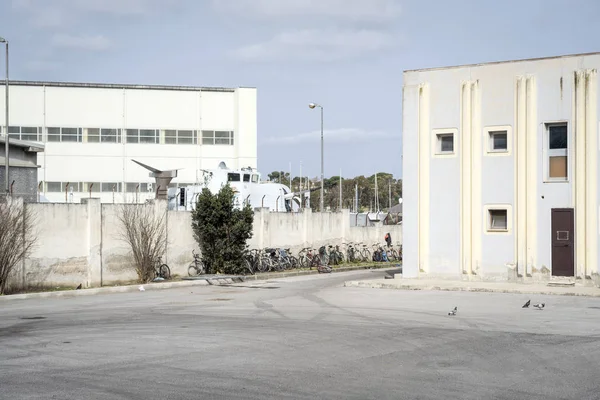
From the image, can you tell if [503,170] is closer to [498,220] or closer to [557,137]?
[498,220]

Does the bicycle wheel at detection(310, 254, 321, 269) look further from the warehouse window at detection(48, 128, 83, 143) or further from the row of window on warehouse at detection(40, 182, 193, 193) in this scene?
the warehouse window at detection(48, 128, 83, 143)

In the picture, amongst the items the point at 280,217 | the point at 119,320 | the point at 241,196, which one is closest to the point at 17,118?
the point at 241,196

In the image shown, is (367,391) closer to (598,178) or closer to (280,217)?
(598,178)

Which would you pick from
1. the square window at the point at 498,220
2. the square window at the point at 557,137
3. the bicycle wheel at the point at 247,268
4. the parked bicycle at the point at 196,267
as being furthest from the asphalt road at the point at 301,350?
the bicycle wheel at the point at 247,268

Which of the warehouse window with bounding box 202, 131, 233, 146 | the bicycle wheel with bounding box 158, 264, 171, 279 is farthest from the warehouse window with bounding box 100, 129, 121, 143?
the bicycle wheel with bounding box 158, 264, 171, 279

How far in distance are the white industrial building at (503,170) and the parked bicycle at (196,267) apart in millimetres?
8213

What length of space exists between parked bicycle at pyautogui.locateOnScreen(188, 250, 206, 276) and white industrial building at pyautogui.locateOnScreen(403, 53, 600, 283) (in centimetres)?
821

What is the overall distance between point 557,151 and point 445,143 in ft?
13.3

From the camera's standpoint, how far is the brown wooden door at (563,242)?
84.1 ft

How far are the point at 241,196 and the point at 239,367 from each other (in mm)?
32022

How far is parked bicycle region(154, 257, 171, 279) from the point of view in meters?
29.0

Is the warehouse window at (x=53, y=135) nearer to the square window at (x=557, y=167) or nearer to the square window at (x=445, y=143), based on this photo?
the square window at (x=445, y=143)

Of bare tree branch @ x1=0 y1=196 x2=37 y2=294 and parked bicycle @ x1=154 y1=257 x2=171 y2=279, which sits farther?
parked bicycle @ x1=154 y1=257 x2=171 y2=279

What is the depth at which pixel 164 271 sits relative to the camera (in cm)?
2938
